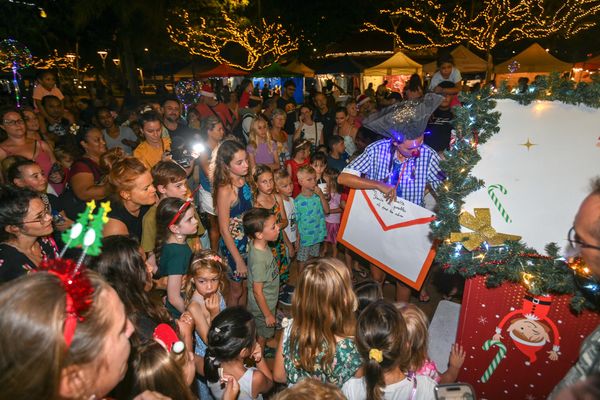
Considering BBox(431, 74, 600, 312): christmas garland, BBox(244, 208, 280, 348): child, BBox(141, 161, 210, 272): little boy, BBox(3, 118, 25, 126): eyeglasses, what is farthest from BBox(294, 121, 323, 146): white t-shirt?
BBox(431, 74, 600, 312): christmas garland

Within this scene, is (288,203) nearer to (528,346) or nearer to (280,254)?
(280,254)

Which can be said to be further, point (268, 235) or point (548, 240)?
point (268, 235)

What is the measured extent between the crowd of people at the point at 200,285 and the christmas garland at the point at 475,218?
543 mm

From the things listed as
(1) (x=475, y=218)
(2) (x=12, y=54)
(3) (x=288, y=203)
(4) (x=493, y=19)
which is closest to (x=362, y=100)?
(3) (x=288, y=203)

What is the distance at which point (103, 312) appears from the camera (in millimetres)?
1388

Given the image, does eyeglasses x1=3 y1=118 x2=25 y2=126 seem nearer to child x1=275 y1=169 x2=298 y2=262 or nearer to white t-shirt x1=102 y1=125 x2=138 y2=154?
white t-shirt x1=102 y1=125 x2=138 y2=154

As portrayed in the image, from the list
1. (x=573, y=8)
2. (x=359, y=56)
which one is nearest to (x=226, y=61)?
(x=359, y=56)

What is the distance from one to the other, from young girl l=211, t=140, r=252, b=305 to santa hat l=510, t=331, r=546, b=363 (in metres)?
2.37

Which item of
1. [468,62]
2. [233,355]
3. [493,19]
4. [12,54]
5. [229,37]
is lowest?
[233,355]

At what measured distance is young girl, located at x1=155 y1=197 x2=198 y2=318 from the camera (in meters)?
3.09

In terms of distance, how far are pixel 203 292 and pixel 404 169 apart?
2155mm

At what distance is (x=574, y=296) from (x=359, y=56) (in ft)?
82.4

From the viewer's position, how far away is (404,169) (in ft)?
12.1

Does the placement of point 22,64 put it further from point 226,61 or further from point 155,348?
point 226,61
